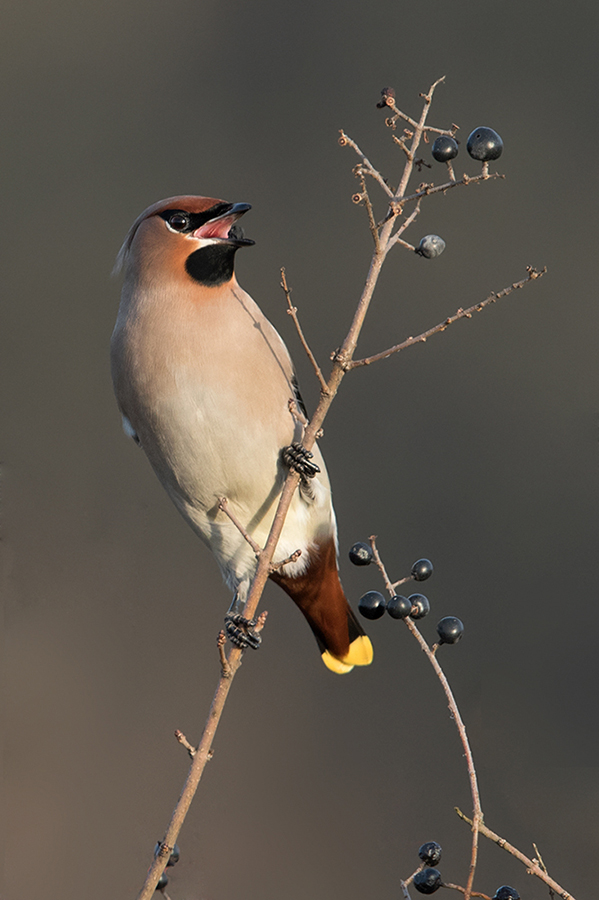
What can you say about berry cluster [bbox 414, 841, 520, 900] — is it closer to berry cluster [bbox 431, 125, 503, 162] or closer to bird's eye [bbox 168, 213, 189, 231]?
berry cluster [bbox 431, 125, 503, 162]

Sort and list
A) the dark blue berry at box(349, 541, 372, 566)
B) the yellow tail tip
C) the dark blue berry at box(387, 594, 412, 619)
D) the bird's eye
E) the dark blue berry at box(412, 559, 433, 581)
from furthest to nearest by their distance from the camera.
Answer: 1. the yellow tail tip
2. the bird's eye
3. the dark blue berry at box(349, 541, 372, 566)
4. the dark blue berry at box(412, 559, 433, 581)
5. the dark blue berry at box(387, 594, 412, 619)

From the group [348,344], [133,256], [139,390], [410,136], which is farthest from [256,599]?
[133,256]

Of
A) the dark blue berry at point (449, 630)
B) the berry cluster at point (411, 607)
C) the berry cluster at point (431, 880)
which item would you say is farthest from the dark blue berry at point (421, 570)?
the berry cluster at point (431, 880)

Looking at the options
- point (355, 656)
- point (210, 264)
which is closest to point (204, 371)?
point (210, 264)

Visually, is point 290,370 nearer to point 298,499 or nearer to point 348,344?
point 298,499

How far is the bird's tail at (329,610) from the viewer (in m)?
1.97

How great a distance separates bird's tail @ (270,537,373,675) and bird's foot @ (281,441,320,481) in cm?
30

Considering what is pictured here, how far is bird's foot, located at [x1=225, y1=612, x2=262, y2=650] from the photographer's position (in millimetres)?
1396

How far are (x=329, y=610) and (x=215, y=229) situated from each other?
2.79ft

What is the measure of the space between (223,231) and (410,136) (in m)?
0.52

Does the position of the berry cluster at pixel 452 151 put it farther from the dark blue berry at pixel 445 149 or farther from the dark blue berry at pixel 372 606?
the dark blue berry at pixel 372 606

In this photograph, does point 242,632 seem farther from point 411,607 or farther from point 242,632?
point 411,607

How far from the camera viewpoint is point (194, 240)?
170 cm

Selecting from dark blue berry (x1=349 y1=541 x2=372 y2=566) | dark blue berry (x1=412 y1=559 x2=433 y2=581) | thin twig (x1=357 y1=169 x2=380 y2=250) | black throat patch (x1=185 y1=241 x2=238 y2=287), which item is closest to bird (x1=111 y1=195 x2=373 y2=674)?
black throat patch (x1=185 y1=241 x2=238 y2=287)
